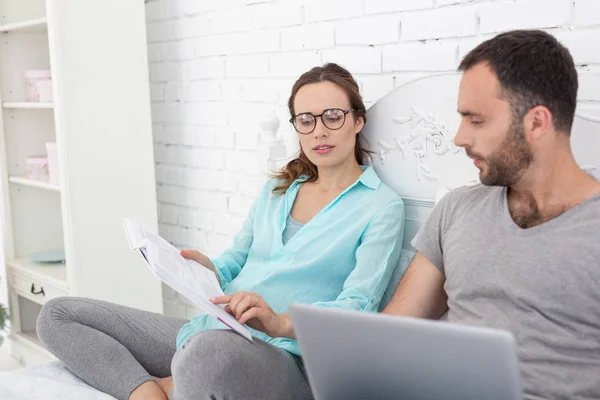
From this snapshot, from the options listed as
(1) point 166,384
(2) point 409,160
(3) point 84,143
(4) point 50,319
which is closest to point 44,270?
(3) point 84,143

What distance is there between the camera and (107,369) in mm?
1622

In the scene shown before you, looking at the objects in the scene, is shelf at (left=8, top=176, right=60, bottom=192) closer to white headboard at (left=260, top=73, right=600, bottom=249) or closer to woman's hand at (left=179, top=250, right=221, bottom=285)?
woman's hand at (left=179, top=250, right=221, bottom=285)

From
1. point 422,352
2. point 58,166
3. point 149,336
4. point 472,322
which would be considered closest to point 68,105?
point 58,166

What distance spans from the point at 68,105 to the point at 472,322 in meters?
1.60

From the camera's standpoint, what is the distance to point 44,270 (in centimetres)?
266

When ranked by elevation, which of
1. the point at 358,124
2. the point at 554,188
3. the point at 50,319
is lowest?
the point at 50,319

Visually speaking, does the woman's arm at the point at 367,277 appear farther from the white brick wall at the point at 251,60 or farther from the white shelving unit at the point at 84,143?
the white shelving unit at the point at 84,143

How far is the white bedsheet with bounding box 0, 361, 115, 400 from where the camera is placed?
1.54 m

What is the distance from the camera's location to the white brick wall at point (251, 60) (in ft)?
5.45

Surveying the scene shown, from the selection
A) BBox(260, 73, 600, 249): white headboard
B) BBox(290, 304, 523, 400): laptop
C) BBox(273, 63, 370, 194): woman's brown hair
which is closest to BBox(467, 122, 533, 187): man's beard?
BBox(260, 73, 600, 249): white headboard

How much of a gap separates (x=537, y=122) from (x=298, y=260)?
2.24 ft

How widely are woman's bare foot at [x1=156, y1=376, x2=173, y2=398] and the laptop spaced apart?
0.63 m

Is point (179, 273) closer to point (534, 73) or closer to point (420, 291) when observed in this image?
point (420, 291)

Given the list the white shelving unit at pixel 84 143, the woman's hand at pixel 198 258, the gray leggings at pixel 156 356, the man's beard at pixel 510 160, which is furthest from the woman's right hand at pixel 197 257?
the white shelving unit at pixel 84 143
